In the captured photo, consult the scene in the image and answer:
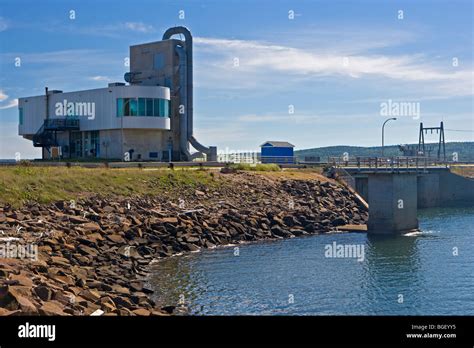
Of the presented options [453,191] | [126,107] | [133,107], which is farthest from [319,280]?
[453,191]

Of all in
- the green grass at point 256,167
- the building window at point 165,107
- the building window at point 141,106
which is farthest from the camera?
the building window at point 165,107

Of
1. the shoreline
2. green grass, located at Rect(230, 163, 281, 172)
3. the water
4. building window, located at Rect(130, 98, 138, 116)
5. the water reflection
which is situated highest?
building window, located at Rect(130, 98, 138, 116)

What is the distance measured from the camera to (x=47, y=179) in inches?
1676

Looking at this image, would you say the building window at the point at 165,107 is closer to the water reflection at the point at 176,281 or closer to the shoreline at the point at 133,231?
the shoreline at the point at 133,231

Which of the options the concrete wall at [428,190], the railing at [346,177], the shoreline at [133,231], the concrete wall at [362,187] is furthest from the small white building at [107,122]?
the concrete wall at [428,190]

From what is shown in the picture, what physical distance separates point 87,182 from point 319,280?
65.6 feet

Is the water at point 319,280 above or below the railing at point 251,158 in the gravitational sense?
below

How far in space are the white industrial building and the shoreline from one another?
14878 millimetres

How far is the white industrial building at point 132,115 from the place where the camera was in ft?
222

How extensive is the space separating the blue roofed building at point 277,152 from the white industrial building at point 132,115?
20.8 feet

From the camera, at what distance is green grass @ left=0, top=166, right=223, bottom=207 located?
1549 inches

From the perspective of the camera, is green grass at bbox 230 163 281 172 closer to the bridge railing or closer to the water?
the bridge railing

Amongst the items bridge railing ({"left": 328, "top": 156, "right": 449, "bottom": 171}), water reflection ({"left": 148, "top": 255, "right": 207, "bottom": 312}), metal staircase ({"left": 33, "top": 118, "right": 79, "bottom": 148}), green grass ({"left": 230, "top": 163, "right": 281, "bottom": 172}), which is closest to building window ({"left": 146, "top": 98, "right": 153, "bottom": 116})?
metal staircase ({"left": 33, "top": 118, "right": 79, "bottom": 148})

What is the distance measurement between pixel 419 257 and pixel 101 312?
22399mm
